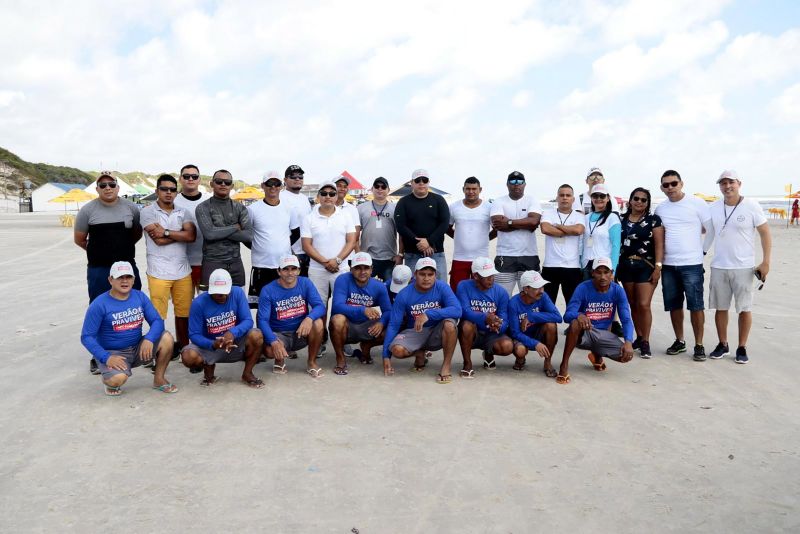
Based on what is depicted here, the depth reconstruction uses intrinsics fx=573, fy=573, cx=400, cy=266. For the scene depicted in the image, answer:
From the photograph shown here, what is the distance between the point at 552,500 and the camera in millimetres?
3381

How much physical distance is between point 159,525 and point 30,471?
4.14 ft

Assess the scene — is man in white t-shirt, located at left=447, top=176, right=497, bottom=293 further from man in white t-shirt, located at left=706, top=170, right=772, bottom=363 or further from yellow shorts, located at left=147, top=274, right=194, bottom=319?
yellow shorts, located at left=147, top=274, right=194, bottom=319

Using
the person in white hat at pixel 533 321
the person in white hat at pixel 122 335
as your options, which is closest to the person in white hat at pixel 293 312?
the person in white hat at pixel 122 335

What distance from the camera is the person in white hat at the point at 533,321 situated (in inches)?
229

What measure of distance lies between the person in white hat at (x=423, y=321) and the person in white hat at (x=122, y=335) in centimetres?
217

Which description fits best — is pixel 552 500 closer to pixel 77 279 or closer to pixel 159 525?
pixel 159 525

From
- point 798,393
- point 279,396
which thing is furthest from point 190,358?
point 798,393

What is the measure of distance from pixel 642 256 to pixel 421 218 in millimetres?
2601

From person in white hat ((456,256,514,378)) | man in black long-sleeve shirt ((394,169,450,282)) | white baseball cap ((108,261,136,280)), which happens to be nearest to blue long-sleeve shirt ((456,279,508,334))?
person in white hat ((456,256,514,378))

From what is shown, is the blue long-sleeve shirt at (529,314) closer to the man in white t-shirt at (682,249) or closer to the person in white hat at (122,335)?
the man in white t-shirt at (682,249)

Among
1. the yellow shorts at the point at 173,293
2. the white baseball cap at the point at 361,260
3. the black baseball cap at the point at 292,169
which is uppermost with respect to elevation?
the black baseball cap at the point at 292,169

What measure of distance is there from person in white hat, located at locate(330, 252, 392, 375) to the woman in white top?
2.47 m

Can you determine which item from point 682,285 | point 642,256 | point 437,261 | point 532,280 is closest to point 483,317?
point 532,280

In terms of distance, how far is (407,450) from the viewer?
407 cm
